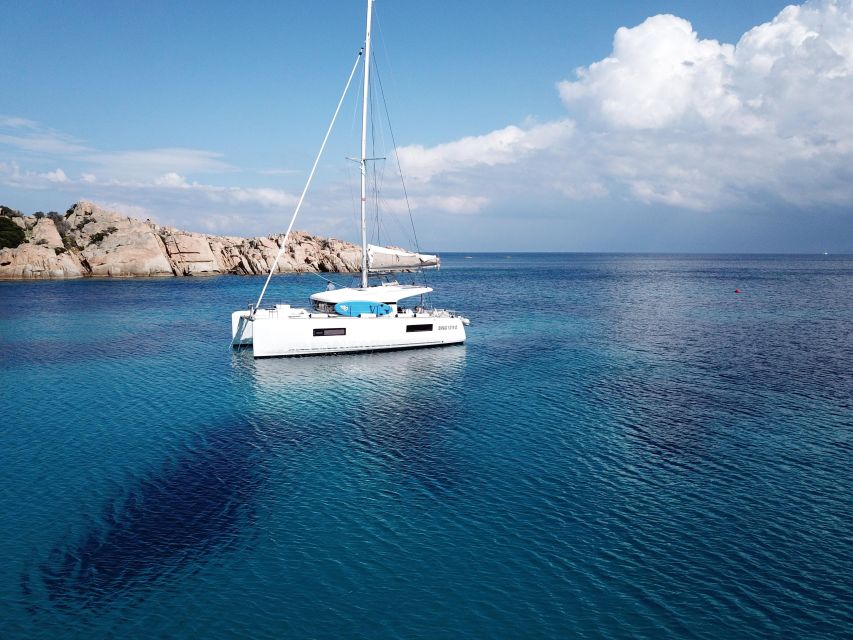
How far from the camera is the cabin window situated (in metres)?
47.6

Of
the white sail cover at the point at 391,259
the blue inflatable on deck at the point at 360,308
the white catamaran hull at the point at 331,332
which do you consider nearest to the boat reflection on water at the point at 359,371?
the white catamaran hull at the point at 331,332

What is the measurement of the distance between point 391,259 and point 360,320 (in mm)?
8134

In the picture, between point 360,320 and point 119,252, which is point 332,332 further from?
A: point 119,252

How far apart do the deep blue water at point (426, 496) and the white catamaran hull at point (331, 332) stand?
1836 mm

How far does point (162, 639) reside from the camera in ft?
49.2

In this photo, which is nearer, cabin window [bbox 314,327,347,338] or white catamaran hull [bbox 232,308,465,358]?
white catamaran hull [bbox 232,308,465,358]

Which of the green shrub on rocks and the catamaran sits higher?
the green shrub on rocks

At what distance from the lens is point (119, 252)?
131000mm

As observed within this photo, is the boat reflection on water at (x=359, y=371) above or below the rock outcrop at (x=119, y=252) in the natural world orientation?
below

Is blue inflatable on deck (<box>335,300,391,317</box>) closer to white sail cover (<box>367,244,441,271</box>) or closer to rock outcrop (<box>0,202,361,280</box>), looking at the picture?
white sail cover (<box>367,244,441,271</box>)

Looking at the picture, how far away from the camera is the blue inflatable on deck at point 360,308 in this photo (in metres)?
48.5

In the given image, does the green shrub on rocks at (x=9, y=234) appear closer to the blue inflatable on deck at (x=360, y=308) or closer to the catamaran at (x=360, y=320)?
the catamaran at (x=360, y=320)

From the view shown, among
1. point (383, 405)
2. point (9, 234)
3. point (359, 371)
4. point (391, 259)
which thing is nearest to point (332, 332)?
point (359, 371)

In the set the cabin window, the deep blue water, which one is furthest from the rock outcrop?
the cabin window
